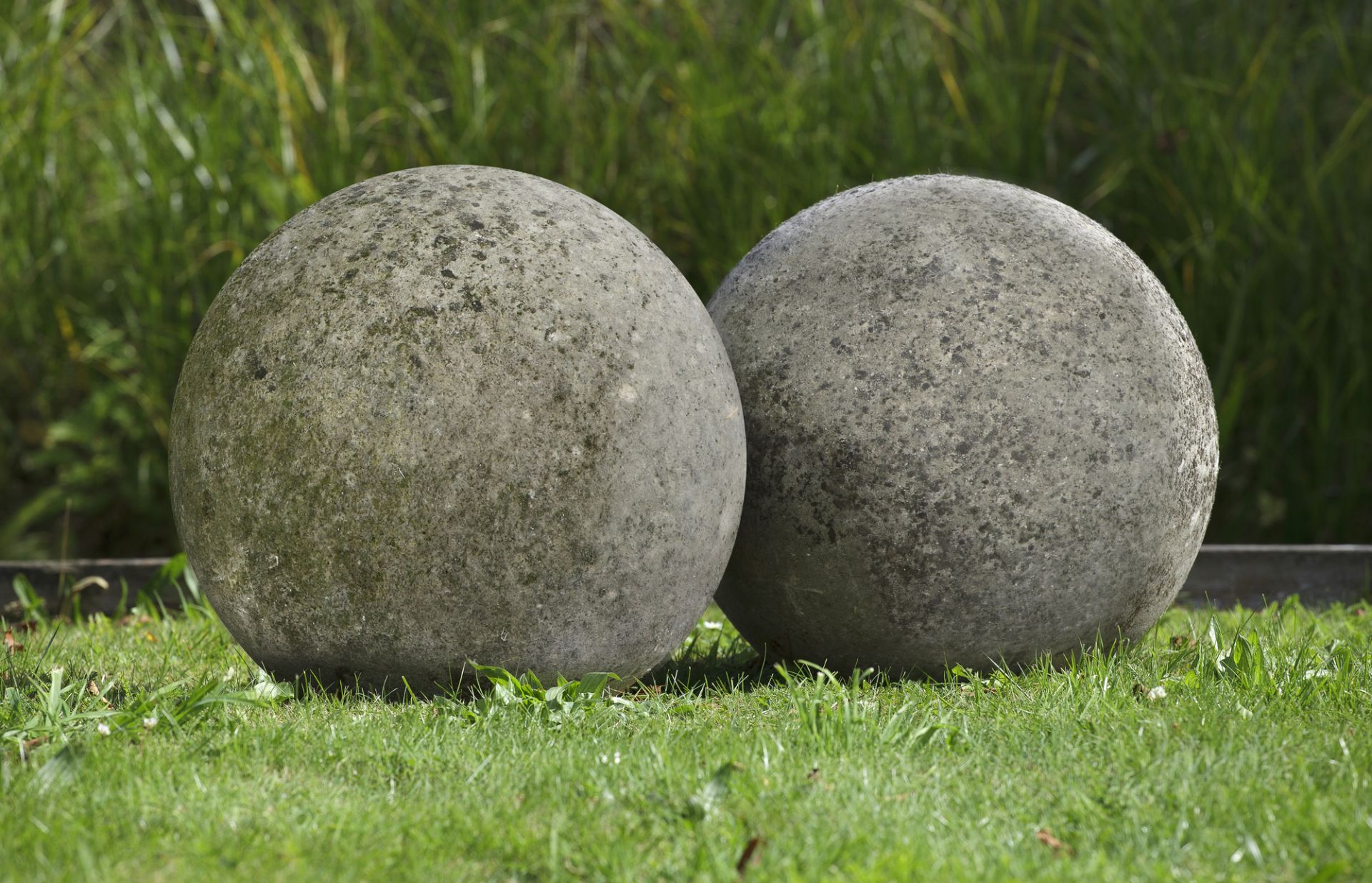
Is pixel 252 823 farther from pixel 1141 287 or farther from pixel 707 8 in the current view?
pixel 707 8

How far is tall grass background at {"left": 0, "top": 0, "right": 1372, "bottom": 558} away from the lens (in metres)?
6.32

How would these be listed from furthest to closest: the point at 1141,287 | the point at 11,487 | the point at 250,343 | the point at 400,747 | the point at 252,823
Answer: the point at 11,487 → the point at 1141,287 → the point at 250,343 → the point at 400,747 → the point at 252,823

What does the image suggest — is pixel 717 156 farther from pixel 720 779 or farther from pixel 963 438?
pixel 720 779

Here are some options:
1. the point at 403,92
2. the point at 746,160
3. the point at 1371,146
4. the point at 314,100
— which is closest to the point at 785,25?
the point at 746,160

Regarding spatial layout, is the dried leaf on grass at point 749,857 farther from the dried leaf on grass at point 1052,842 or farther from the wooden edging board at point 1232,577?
the wooden edging board at point 1232,577

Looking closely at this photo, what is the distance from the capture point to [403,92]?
688 cm

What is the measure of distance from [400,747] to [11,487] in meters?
5.27

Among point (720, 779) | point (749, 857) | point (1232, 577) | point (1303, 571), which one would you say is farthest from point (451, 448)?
point (1303, 571)

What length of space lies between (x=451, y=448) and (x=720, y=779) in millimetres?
1027

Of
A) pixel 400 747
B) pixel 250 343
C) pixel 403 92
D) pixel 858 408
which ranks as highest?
pixel 403 92

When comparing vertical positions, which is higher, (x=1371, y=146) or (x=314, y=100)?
(x=314, y=100)

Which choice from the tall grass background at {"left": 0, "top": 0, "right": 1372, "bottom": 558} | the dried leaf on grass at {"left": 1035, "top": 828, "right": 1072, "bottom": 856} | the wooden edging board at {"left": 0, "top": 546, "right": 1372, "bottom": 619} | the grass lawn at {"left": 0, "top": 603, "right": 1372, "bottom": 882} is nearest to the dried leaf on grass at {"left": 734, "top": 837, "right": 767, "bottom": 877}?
the grass lawn at {"left": 0, "top": 603, "right": 1372, "bottom": 882}

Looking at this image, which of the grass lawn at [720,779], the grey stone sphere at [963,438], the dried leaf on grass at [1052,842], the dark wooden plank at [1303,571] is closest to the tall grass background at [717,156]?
the dark wooden plank at [1303,571]

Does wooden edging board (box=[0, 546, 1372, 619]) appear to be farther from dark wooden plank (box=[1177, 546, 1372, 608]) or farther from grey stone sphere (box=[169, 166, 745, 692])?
grey stone sphere (box=[169, 166, 745, 692])
